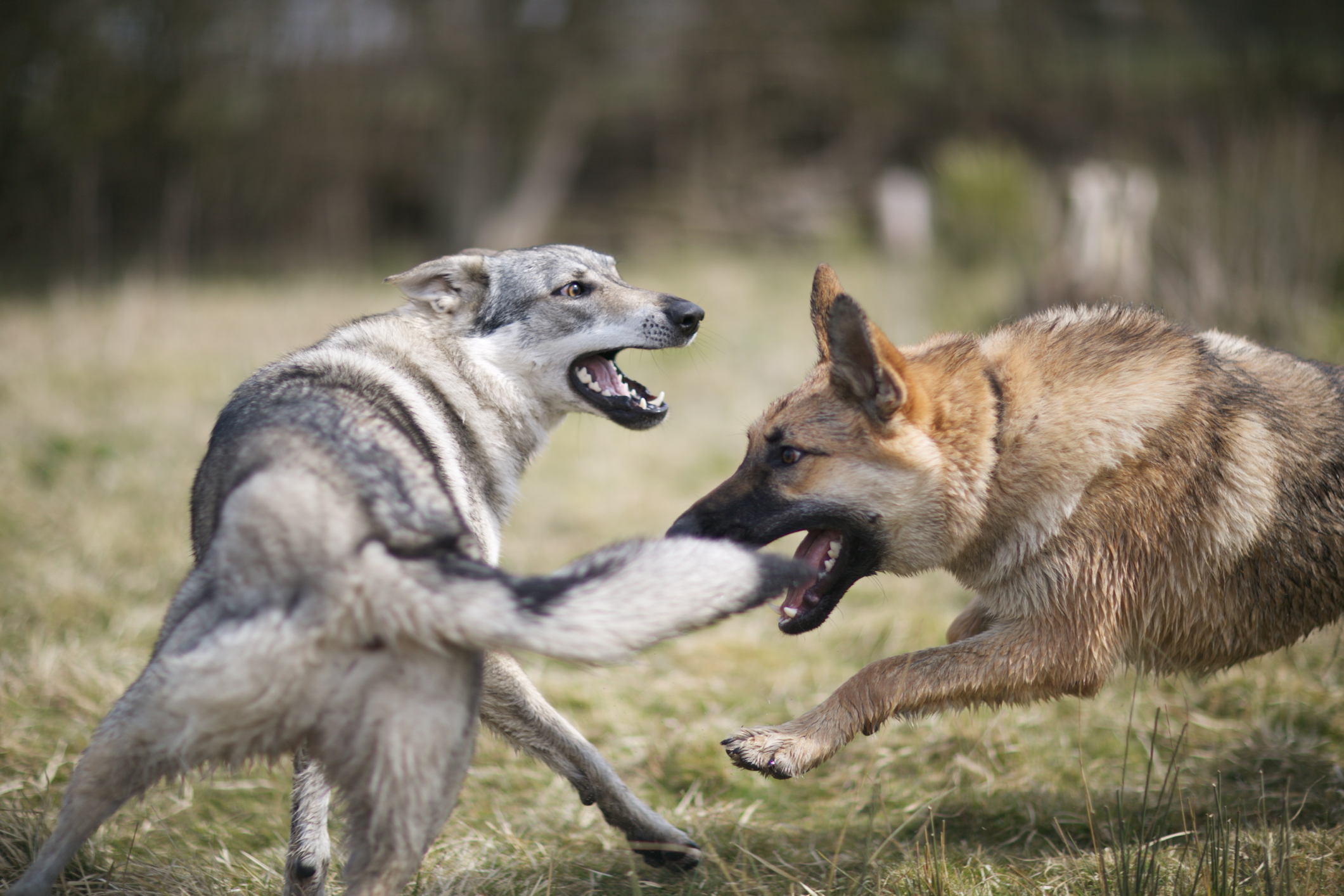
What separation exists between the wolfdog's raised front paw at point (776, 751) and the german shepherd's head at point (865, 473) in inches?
15.2

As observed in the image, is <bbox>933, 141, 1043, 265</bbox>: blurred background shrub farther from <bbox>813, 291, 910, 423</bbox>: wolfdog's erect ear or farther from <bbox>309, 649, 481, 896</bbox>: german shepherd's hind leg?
<bbox>309, 649, 481, 896</bbox>: german shepherd's hind leg

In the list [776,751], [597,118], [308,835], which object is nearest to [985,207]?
[597,118]

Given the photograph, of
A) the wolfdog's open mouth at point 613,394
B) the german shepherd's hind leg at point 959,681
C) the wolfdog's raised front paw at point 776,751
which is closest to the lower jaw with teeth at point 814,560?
the german shepherd's hind leg at point 959,681

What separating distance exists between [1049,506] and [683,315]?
68.8 inches

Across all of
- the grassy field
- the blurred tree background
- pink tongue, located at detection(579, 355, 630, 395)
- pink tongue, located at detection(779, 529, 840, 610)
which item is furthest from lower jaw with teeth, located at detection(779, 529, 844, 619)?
the blurred tree background

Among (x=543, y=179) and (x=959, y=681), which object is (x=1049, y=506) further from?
(x=543, y=179)

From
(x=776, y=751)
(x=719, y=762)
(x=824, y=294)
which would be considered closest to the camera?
(x=776, y=751)

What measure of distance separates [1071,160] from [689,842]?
1610 cm

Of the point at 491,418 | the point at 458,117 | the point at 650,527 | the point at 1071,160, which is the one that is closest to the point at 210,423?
the point at 650,527

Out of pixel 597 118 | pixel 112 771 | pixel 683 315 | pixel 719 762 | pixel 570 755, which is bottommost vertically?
pixel 719 762

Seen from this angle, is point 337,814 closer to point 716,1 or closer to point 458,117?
point 458,117

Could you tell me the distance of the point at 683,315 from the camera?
3.84m

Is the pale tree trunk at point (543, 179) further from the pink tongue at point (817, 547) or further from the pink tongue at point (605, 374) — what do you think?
the pink tongue at point (817, 547)

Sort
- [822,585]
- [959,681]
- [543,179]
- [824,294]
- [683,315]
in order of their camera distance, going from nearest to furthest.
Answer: [959,681] < [822,585] < [824,294] < [683,315] < [543,179]
